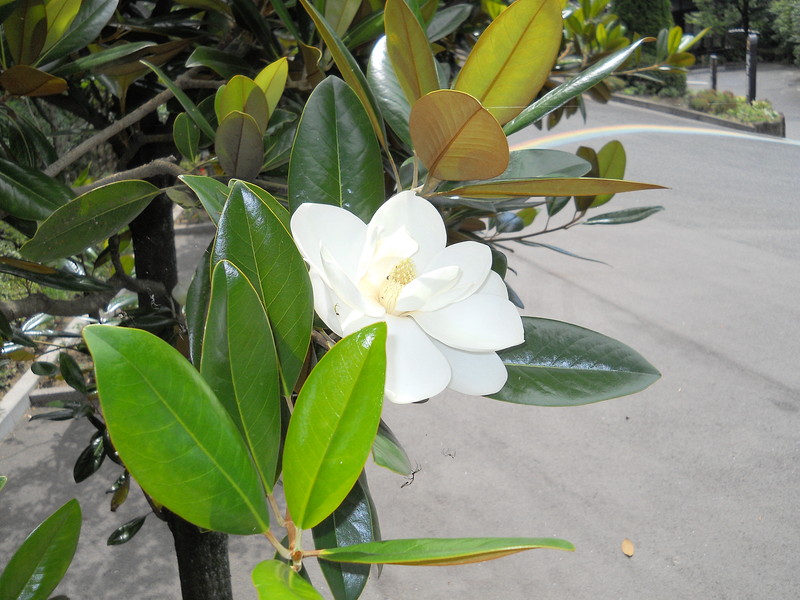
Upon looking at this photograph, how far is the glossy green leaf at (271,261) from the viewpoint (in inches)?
15.9

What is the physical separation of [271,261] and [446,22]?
2.06 feet

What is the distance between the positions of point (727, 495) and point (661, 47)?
1.89 meters

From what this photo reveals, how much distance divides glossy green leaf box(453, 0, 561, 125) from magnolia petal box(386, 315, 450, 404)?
17 cm

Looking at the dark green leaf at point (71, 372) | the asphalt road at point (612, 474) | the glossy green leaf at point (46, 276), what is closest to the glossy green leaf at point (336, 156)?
the glossy green leaf at point (46, 276)

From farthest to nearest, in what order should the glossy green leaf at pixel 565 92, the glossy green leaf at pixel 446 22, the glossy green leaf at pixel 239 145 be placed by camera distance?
1. the glossy green leaf at pixel 446 22
2. the glossy green leaf at pixel 239 145
3. the glossy green leaf at pixel 565 92

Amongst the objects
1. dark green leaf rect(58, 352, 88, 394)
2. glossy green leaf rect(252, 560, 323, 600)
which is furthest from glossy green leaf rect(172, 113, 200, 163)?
dark green leaf rect(58, 352, 88, 394)

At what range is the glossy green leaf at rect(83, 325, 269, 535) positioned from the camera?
31 cm

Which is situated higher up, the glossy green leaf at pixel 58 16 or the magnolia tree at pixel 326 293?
the glossy green leaf at pixel 58 16

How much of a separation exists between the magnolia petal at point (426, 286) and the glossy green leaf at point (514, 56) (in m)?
0.15

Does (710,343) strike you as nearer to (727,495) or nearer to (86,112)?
(727,495)

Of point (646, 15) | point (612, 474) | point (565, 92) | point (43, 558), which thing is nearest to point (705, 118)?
point (646, 15)

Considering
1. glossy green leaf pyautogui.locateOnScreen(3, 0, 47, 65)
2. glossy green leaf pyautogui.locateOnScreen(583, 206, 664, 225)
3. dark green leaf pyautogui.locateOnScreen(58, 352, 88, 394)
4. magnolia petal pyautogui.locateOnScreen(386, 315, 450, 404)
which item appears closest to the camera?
magnolia petal pyautogui.locateOnScreen(386, 315, 450, 404)

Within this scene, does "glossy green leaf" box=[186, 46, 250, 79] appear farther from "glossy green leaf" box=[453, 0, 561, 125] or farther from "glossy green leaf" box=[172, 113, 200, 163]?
"glossy green leaf" box=[453, 0, 561, 125]

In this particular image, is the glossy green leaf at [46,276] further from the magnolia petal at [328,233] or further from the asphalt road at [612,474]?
the asphalt road at [612,474]
